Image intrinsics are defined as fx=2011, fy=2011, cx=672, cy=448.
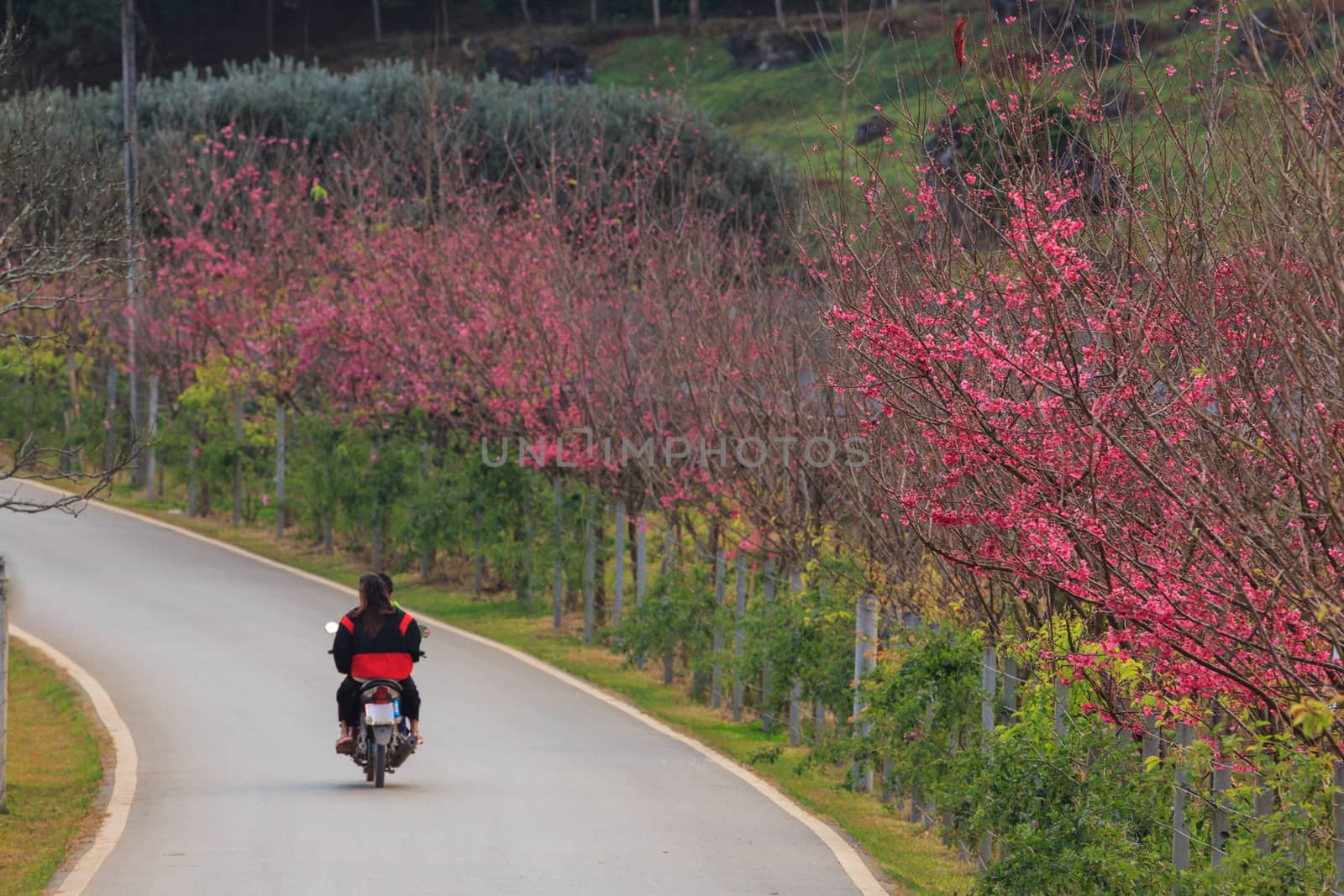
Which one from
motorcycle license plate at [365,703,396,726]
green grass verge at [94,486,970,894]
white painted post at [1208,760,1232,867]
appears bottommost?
green grass verge at [94,486,970,894]

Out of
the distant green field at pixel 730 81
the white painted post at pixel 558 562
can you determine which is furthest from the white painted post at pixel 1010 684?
the distant green field at pixel 730 81

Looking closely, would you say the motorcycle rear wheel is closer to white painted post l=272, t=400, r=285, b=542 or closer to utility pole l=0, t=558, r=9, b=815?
utility pole l=0, t=558, r=9, b=815

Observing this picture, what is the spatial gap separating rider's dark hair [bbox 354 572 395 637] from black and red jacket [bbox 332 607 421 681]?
22 millimetres

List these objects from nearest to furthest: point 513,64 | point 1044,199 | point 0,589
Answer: point 1044,199, point 0,589, point 513,64

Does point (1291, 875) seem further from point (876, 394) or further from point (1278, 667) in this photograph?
point (876, 394)

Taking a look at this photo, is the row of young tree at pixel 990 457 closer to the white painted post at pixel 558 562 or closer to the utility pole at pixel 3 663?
the white painted post at pixel 558 562

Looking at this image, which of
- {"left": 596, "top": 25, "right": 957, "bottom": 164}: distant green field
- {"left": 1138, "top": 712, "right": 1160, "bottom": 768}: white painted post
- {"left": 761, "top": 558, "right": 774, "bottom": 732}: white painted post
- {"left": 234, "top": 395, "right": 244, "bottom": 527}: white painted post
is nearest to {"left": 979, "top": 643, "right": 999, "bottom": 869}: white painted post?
{"left": 1138, "top": 712, "right": 1160, "bottom": 768}: white painted post

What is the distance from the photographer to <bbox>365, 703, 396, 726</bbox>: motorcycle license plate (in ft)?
46.2

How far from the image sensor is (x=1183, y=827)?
8789 mm

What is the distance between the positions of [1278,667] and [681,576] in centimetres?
1415

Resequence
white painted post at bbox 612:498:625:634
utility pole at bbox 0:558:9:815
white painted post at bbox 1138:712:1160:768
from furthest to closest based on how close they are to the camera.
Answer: white painted post at bbox 612:498:625:634 < utility pole at bbox 0:558:9:815 < white painted post at bbox 1138:712:1160:768

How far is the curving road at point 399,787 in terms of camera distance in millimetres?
11625

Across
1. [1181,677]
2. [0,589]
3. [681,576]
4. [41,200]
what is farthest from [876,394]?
[681,576]

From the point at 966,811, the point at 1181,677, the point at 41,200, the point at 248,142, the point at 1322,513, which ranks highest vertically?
the point at 248,142
